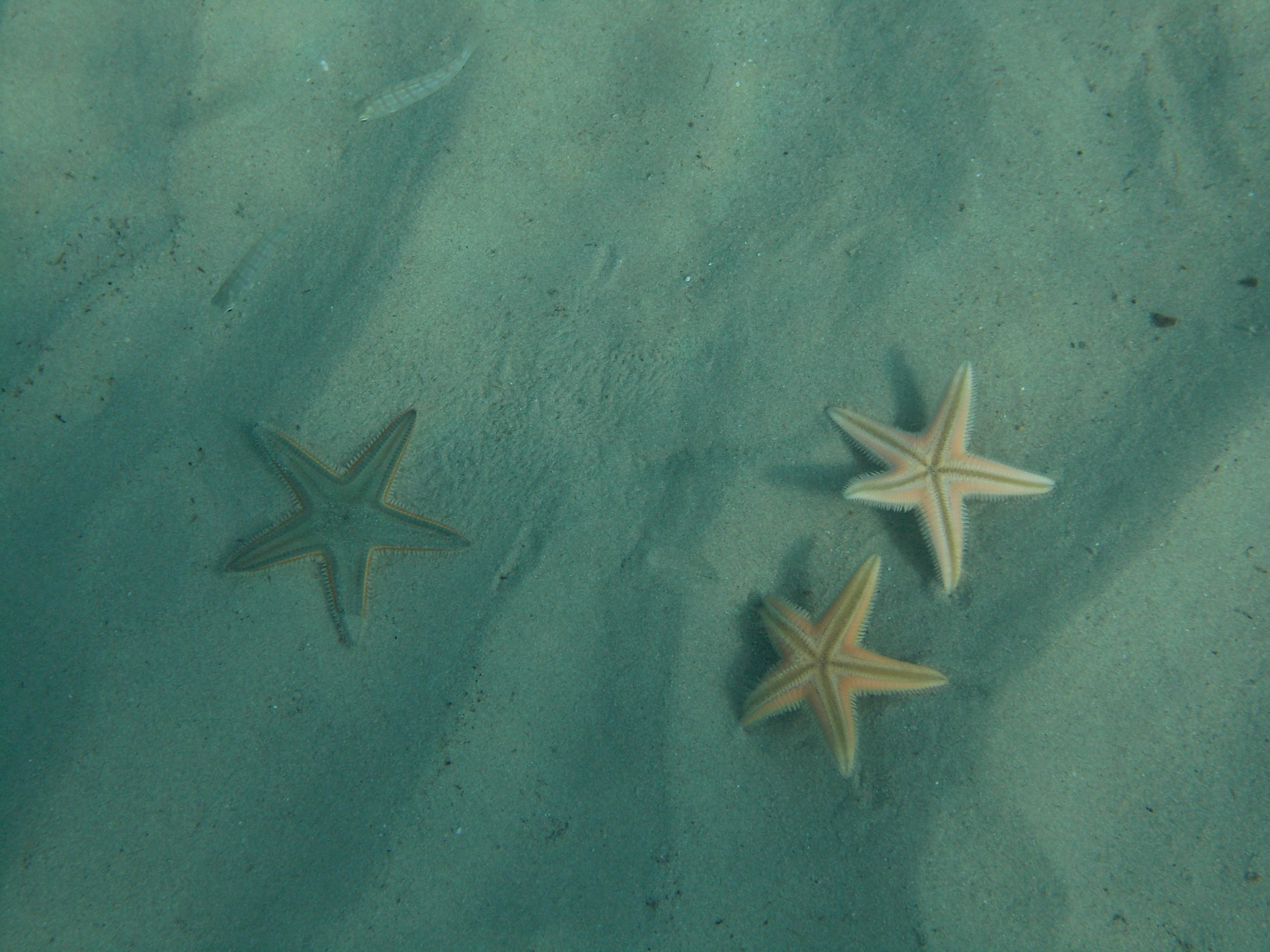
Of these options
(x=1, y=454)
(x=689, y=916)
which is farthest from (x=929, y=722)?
(x=1, y=454)

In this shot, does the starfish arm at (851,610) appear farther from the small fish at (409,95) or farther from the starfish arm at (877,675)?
the small fish at (409,95)

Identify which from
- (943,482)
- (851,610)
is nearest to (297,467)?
(851,610)

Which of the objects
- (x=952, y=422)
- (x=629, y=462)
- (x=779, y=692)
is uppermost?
(x=952, y=422)

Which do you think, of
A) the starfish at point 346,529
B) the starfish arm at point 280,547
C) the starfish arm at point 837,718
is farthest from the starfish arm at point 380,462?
the starfish arm at point 837,718

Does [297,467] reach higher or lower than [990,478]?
higher

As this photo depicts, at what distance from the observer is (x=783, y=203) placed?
3.54 m

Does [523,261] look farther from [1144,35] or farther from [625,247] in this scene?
[1144,35]

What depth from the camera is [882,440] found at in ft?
10.3

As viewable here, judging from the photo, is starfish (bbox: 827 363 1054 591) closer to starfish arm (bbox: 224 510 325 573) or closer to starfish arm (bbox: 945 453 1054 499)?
starfish arm (bbox: 945 453 1054 499)

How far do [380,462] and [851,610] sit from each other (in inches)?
99.7

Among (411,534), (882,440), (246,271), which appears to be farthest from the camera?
(246,271)

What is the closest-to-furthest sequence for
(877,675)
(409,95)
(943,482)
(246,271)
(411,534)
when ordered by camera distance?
(877,675), (943,482), (411,534), (246,271), (409,95)

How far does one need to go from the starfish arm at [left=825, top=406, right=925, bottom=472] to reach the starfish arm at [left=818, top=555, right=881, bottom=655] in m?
0.50

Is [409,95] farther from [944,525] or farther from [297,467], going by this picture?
[944,525]
